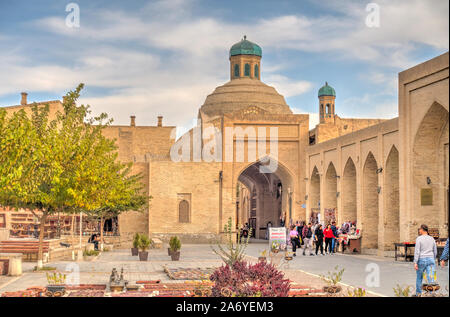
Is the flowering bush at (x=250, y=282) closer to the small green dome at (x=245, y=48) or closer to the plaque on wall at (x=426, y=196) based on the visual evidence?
the plaque on wall at (x=426, y=196)

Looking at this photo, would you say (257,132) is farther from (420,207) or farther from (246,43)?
(420,207)

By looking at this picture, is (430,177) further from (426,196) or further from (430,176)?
(426,196)

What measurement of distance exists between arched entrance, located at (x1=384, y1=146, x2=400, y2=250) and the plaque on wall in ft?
10.5

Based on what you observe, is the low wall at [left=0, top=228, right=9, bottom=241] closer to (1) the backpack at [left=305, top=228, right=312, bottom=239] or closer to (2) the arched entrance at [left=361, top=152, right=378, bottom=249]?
(1) the backpack at [left=305, top=228, right=312, bottom=239]

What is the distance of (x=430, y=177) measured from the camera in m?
20.1

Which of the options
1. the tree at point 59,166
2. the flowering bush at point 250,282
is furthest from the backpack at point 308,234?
the flowering bush at point 250,282

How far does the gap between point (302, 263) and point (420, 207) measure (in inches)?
161

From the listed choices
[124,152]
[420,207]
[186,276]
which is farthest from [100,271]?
[124,152]

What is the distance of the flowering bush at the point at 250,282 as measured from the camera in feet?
25.5

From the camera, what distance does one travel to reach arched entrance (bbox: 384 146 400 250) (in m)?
23.2

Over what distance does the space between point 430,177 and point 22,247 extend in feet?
42.2

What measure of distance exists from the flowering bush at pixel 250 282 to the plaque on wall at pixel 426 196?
12.8 metres

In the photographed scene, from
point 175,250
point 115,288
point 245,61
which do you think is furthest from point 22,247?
point 245,61
